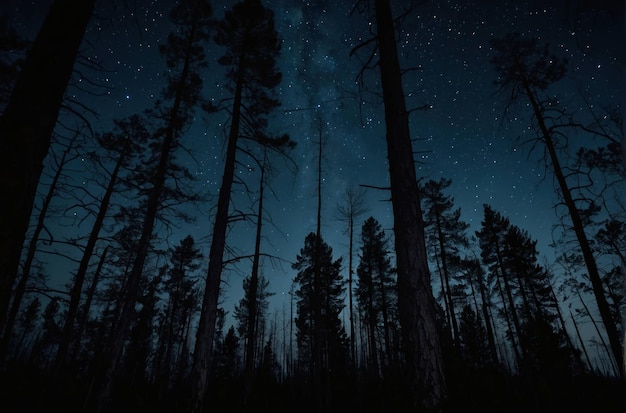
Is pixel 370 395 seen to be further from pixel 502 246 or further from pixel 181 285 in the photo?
pixel 181 285

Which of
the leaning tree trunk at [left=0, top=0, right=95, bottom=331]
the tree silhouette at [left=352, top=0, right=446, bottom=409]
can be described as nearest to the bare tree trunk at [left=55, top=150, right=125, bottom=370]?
the leaning tree trunk at [left=0, top=0, right=95, bottom=331]

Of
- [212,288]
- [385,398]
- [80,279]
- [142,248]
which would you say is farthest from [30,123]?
[80,279]

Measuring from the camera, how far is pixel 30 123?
2117mm

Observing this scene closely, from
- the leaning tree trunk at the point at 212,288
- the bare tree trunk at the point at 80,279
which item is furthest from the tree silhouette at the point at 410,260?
the bare tree trunk at the point at 80,279

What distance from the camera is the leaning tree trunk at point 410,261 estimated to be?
8.70ft

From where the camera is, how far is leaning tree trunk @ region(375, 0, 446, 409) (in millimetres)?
2652

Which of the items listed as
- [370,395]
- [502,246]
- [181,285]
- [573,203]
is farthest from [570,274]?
[181,285]

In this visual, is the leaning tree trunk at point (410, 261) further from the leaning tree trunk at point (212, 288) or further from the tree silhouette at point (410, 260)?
the leaning tree trunk at point (212, 288)

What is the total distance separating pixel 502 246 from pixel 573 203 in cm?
1394

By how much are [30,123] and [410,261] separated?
3.72 m

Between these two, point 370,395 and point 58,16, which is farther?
point 370,395

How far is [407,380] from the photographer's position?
276 centimetres

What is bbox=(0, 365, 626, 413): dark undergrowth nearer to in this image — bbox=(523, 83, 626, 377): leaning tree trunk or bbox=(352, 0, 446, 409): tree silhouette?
bbox=(352, 0, 446, 409): tree silhouette

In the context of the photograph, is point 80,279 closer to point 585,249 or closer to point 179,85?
point 179,85
